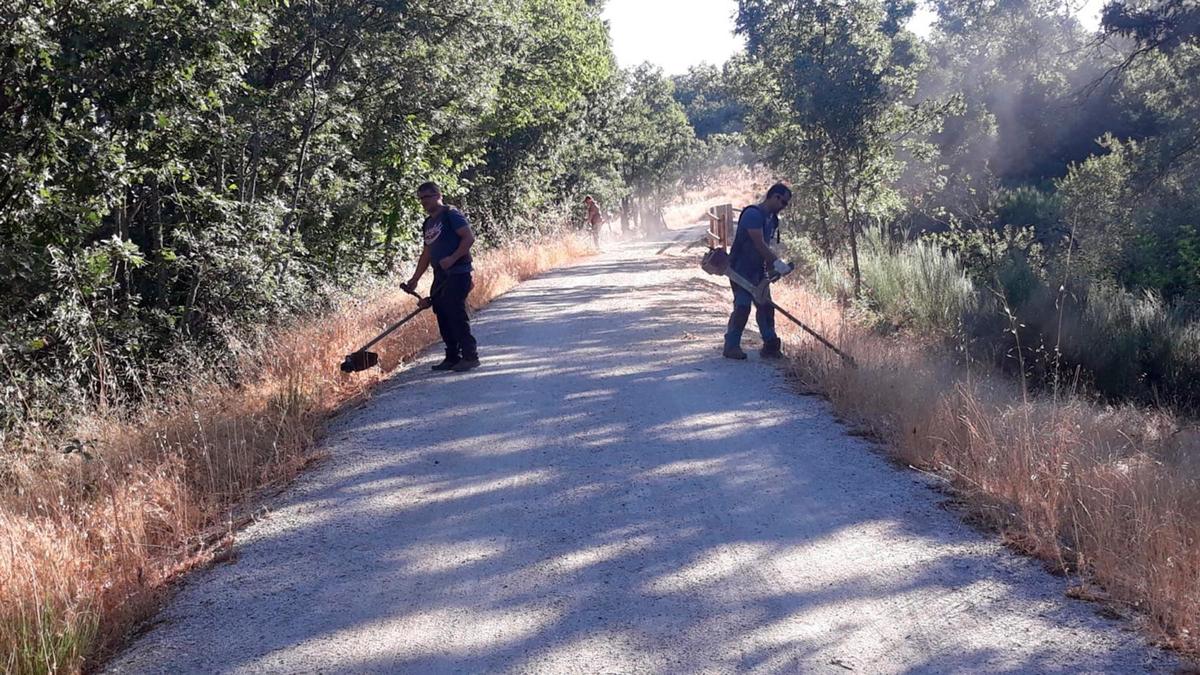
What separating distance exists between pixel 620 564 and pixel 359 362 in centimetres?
492

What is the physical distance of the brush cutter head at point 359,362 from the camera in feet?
29.6

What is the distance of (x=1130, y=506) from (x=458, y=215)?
244 inches

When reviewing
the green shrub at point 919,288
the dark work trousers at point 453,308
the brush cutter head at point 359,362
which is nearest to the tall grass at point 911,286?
the green shrub at point 919,288

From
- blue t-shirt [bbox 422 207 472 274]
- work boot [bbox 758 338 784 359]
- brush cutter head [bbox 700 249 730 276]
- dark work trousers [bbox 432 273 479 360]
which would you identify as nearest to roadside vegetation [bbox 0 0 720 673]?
dark work trousers [bbox 432 273 479 360]

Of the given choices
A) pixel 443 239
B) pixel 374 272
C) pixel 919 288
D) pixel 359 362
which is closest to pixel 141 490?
pixel 359 362

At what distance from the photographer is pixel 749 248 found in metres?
10.0

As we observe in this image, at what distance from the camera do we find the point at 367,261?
18.5 meters

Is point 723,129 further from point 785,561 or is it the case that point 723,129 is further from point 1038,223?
point 785,561

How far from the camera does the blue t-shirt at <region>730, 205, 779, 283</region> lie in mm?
9797

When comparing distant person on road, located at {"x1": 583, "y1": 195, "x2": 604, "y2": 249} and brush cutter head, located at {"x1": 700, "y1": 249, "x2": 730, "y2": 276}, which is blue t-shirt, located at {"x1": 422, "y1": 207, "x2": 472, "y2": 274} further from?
distant person on road, located at {"x1": 583, "y1": 195, "x2": 604, "y2": 249}

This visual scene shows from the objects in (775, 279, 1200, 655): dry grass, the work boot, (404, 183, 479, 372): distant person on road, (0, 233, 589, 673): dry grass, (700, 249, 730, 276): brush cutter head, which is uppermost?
(404, 183, 479, 372): distant person on road

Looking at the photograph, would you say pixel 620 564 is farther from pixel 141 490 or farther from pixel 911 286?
pixel 911 286

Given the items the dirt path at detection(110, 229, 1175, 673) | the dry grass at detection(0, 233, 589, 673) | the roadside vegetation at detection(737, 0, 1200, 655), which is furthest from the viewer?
the roadside vegetation at detection(737, 0, 1200, 655)

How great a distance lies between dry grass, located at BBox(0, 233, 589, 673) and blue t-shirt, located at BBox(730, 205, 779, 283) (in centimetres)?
377
